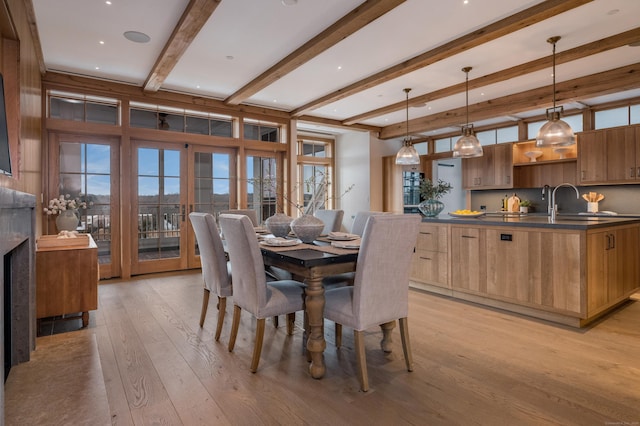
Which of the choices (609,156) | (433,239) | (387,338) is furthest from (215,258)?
(609,156)

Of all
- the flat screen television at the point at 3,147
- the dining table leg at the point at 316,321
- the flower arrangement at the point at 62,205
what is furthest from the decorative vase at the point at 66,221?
the dining table leg at the point at 316,321

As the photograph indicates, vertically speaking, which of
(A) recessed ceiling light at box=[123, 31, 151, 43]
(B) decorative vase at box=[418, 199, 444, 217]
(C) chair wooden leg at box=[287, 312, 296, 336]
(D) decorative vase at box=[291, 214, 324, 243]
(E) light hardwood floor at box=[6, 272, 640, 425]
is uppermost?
(A) recessed ceiling light at box=[123, 31, 151, 43]

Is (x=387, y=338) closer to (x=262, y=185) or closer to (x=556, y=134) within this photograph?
(x=556, y=134)

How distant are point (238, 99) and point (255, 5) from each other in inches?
103

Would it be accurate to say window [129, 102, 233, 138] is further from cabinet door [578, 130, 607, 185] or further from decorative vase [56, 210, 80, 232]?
cabinet door [578, 130, 607, 185]

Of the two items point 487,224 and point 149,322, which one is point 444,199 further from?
point 149,322

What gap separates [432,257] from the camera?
4230 mm

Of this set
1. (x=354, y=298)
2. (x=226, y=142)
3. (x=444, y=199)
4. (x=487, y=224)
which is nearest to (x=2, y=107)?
(x=354, y=298)

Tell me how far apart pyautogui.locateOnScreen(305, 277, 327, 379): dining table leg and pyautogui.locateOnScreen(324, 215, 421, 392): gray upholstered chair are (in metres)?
0.07

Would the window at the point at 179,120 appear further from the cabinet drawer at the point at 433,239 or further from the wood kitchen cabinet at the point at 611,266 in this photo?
the wood kitchen cabinet at the point at 611,266

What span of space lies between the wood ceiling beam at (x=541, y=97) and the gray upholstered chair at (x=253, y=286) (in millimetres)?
4890

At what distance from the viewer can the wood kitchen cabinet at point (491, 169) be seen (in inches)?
263

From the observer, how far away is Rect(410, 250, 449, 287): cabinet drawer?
4.10 m

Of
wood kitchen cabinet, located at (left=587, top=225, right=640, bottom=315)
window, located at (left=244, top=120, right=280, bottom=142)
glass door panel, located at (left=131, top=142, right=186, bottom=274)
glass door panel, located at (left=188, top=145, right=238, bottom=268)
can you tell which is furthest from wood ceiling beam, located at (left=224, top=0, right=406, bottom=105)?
wood kitchen cabinet, located at (left=587, top=225, right=640, bottom=315)
